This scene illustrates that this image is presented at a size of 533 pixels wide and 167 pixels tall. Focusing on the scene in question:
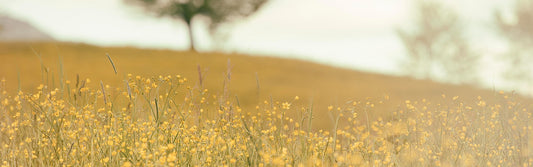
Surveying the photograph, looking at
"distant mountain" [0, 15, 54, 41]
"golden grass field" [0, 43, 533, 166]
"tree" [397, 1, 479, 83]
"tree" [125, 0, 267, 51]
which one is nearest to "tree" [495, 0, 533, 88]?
"tree" [397, 1, 479, 83]

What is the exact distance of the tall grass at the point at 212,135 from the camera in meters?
3.93

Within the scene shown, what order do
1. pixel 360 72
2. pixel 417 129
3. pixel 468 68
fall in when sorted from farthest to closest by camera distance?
pixel 468 68 → pixel 360 72 → pixel 417 129

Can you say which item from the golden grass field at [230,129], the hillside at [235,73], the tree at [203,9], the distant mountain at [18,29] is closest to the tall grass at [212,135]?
the golden grass field at [230,129]

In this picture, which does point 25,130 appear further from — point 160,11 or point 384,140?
point 160,11

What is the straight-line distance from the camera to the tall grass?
393cm

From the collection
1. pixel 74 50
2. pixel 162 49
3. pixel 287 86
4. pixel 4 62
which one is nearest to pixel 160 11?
pixel 162 49

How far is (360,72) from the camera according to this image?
16922 millimetres

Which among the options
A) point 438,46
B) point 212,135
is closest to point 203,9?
point 438,46

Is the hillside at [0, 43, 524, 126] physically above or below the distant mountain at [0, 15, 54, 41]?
below

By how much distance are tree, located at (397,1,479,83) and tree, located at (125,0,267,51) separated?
737 cm

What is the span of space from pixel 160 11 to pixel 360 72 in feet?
30.4

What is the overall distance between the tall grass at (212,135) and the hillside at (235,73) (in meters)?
5.77

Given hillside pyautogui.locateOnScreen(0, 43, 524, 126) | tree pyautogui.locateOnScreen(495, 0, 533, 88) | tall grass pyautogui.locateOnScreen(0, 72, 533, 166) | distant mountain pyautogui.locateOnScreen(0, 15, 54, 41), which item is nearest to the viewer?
tall grass pyautogui.locateOnScreen(0, 72, 533, 166)

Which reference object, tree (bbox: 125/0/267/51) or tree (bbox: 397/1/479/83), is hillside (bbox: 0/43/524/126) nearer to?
tree (bbox: 125/0/267/51)
